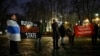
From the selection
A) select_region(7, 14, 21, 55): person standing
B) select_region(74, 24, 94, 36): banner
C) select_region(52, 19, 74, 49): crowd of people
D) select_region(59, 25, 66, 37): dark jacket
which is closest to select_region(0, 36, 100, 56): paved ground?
select_region(52, 19, 74, 49): crowd of people

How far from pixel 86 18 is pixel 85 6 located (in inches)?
135

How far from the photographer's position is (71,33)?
81.5ft

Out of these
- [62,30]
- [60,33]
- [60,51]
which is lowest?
[60,51]

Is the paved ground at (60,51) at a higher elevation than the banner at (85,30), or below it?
below

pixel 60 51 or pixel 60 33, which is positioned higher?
pixel 60 33

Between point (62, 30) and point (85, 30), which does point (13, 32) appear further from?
point (85, 30)

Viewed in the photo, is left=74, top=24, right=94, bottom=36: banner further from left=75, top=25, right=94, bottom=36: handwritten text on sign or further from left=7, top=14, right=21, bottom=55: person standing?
left=7, top=14, right=21, bottom=55: person standing

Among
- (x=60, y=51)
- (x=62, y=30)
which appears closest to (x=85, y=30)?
(x=62, y=30)

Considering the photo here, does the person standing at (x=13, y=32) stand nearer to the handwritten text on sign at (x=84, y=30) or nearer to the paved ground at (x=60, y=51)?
the paved ground at (x=60, y=51)

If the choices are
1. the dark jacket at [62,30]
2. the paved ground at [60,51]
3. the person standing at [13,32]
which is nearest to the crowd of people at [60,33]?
the dark jacket at [62,30]

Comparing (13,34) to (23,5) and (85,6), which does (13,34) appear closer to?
(85,6)

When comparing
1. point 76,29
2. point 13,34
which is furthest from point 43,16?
point 13,34

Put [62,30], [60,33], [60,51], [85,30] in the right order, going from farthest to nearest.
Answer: [85,30] → [62,30] → [60,33] → [60,51]

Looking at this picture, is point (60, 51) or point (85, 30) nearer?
point (60, 51)
